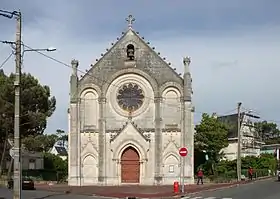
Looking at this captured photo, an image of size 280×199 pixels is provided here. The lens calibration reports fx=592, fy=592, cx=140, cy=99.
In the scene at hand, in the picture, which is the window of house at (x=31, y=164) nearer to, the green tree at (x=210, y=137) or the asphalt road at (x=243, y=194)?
the green tree at (x=210, y=137)

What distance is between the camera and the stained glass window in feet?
188

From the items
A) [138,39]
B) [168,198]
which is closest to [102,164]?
[138,39]

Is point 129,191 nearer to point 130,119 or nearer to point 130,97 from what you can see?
point 130,119

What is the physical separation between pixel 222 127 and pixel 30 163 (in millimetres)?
28689

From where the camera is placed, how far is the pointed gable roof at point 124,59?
188ft

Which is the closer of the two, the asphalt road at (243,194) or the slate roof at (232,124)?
the asphalt road at (243,194)

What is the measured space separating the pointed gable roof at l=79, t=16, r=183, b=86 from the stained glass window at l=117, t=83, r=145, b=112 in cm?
187

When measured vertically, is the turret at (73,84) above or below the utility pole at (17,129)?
above

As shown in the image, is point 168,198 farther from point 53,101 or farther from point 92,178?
point 53,101

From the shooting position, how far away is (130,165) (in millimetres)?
56438

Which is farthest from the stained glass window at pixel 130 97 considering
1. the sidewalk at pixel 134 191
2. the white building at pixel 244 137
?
the white building at pixel 244 137

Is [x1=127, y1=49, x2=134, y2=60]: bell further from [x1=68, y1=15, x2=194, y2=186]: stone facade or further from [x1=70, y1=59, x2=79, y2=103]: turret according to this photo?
[x1=70, y1=59, x2=79, y2=103]: turret

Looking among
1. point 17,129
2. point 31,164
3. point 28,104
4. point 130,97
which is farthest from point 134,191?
point 31,164

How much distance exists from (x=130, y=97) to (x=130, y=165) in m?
6.59
